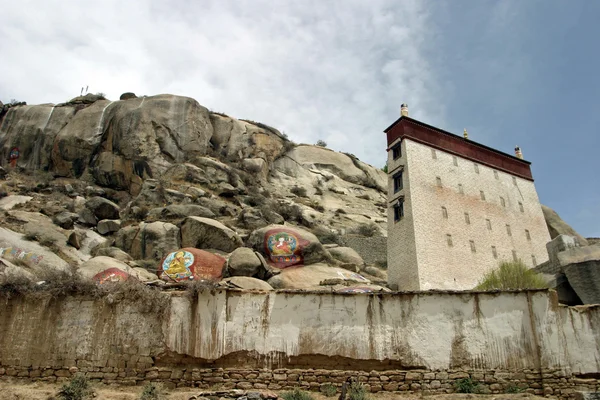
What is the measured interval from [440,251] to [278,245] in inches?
354

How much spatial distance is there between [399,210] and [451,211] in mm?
3170

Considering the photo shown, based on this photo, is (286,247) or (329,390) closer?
(329,390)

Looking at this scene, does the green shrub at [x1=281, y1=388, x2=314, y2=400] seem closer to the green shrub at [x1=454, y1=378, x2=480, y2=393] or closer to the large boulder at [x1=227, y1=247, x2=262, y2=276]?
the green shrub at [x1=454, y1=378, x2=480, y2=393]

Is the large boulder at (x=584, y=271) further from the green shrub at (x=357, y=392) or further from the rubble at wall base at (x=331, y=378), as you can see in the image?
the green shrub at (x=357, y=392)

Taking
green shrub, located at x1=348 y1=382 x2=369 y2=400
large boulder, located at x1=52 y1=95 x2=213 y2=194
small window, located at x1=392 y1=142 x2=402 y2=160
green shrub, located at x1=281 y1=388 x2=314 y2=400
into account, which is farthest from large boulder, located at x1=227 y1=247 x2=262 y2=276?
large boulder, located at x1=52 y1=95 x2=213 y2=194

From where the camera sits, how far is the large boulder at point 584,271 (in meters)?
21.5

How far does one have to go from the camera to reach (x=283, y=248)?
2898 cm

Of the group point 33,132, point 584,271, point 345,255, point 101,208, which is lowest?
point 584,271

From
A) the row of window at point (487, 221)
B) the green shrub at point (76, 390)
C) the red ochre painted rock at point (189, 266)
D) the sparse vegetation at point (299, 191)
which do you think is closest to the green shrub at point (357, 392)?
the green shrub at point (76, 390)

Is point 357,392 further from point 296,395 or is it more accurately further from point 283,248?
point 283,248

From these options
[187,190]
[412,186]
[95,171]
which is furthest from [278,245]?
[95,171]

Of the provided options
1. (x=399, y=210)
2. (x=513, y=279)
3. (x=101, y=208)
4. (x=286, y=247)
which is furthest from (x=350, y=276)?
(x=101, y=208)

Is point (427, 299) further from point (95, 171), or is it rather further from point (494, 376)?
point (95, 171)

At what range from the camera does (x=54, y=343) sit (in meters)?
12.8
